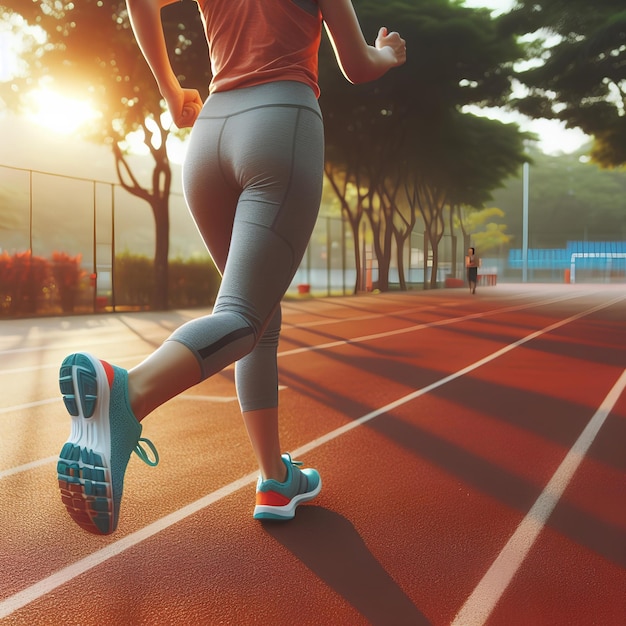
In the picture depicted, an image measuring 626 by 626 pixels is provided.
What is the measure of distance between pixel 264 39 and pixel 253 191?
0.51m

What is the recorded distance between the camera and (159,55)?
2.60m

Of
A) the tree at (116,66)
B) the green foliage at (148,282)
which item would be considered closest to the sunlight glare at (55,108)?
the tree at (116,66)

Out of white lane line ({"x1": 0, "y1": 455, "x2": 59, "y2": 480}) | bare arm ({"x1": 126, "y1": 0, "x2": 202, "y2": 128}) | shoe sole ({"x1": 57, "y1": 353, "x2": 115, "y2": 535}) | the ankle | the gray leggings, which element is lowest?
white lane line ({"x1": 0, "y1": 455, "x2": 59, "y2": 480})

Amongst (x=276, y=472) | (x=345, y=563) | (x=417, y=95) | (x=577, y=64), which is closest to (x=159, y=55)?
(x=276, y=472)

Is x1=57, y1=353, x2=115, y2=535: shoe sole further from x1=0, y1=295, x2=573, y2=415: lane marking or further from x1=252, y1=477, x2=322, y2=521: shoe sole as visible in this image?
x1=0, y1=295, x2=573, y2=415: lane marking

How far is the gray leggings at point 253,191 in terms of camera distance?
223 cm

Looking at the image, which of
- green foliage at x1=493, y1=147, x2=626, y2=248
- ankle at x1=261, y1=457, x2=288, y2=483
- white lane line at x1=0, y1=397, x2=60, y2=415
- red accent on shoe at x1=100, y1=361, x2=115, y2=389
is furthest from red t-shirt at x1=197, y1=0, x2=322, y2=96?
green foliage at x1=493, y1=147, x2=626, y2=248

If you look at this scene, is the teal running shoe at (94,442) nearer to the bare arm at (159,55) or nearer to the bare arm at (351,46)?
the bare arm at (159,55)

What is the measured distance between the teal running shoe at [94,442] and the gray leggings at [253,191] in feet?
0.81

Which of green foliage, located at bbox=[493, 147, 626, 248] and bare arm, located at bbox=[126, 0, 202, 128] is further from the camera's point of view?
green foliage, located at bbox=[493, 147, 626, 248]

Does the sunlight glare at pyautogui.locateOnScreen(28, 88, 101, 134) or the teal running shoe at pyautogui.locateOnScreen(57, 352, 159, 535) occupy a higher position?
the sunlight glare at pyautogui.locateOnScreen(28, 88, 101, 134)

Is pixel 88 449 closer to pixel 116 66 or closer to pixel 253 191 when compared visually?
pixel 253 191

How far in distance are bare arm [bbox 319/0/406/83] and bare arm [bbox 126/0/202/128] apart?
53 centimetres

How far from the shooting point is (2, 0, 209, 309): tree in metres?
18.4
